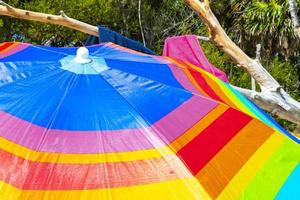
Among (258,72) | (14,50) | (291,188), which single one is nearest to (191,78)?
(291,188)

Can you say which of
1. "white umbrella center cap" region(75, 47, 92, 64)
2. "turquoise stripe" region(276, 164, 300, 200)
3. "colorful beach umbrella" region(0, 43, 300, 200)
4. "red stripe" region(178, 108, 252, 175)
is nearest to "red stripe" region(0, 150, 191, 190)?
"colorful beach umbrella" region(0, 43, 300, 200)

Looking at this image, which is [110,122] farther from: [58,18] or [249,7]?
[249,7]

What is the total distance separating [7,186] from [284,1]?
47.8 ft

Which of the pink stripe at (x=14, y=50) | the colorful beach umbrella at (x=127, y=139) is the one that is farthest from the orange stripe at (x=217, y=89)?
the pink stripe at (x=14, y=50)

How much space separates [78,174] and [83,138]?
208 mm

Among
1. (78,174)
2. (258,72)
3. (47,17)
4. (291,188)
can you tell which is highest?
(47,17)

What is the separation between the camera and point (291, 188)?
2906 mm

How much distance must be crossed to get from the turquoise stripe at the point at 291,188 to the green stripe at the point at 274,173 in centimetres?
2

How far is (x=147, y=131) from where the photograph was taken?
283 cm

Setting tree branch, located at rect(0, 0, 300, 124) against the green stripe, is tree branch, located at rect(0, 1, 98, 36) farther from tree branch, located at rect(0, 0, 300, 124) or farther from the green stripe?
the green stripe

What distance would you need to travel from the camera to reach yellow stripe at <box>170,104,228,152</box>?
112 inches

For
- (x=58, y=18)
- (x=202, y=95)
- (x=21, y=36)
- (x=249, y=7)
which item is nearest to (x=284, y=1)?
(x=249, y=7)

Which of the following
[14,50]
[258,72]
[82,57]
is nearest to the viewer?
[82,57]

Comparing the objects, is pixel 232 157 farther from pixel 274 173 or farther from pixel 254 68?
pixel 254 68
